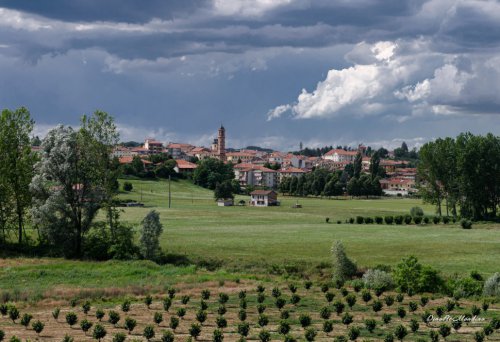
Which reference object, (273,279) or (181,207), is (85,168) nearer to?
(273,279)

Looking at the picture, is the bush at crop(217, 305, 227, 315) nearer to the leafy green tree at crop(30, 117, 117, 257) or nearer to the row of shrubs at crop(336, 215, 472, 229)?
the leafy green tree at crop(30, 117, 117, 257)

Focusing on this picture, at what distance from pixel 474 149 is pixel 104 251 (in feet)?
245

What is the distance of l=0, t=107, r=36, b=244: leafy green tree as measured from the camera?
63.8 meters

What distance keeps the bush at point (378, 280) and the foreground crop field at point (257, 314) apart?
142 cm

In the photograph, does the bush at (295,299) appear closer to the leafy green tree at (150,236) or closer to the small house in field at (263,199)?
the leafy green tree at (150,236)

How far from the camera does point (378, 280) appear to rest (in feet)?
153

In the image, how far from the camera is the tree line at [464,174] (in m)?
112

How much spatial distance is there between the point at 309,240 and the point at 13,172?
1236 inches

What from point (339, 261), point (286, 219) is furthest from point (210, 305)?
point (286, 219)

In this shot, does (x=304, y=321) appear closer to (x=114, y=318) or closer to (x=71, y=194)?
(x=114, y=318)

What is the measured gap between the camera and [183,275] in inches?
2055

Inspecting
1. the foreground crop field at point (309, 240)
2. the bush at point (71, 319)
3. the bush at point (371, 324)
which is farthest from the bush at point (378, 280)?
the bush at point (71, 319)

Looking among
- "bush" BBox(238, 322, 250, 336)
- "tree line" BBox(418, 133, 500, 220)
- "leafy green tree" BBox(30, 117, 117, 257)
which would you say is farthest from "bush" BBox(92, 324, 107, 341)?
"tree line" BBox(418, 133, 500, 220)

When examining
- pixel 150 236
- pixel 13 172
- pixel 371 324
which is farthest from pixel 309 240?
pixel 371 324
